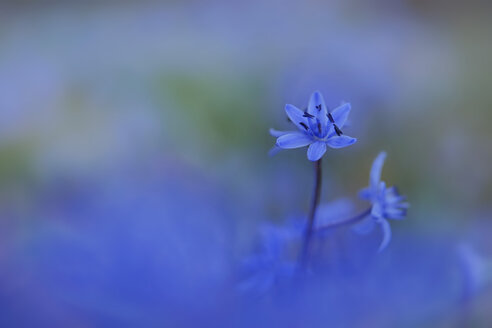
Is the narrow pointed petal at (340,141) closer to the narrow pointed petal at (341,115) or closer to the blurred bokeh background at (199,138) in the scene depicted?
the narrow pointed petal at (341,115)

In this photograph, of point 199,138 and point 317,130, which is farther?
point 199,138

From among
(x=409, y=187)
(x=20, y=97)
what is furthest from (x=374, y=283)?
(x=20, y=97)

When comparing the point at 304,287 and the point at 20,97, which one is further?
the point at 20,97

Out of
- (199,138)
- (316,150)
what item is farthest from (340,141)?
(199,138)

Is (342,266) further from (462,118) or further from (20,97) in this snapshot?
(20,97)

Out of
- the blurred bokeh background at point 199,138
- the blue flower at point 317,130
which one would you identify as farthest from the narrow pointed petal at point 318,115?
the blurred bokeh background at point 199,138

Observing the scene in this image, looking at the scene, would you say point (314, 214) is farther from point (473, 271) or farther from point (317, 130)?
point (473, 271)

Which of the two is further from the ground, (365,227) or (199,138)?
(199,138)
